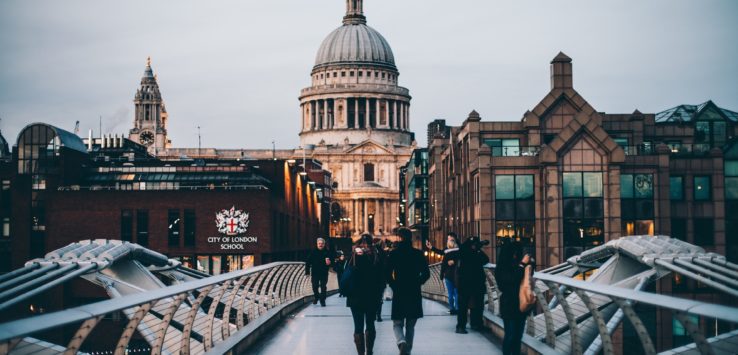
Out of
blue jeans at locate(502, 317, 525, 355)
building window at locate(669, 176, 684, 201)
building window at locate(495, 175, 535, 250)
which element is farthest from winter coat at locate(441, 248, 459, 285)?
building window at locate(669, 176, 684, 201)

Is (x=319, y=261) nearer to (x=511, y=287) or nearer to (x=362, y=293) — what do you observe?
(x=362, y=293)

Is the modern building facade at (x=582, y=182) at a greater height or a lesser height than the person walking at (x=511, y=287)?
greater

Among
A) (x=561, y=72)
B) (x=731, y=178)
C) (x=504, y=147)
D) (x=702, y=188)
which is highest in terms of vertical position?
(x=561, y=72)

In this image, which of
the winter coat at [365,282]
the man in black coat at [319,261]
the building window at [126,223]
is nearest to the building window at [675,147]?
the building window at [126,223]

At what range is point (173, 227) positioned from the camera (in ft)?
221

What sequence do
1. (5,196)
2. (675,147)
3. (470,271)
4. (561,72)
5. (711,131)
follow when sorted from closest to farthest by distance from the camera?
(470,271) → (561,72) → (675,147) → (711,131) → (5,196)

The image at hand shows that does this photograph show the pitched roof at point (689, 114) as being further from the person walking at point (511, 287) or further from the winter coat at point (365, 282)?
the person walking at point (511, 287)

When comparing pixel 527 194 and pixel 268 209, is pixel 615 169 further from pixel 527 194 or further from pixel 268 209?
pixel 268 209

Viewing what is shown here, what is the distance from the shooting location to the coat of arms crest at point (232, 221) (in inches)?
2611

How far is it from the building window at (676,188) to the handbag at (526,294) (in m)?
44.3

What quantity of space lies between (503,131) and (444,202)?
23358 mm

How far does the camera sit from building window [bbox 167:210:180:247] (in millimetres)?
66938

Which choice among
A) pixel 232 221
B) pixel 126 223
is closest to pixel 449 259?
pixel 232 221

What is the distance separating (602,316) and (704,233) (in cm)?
4337
